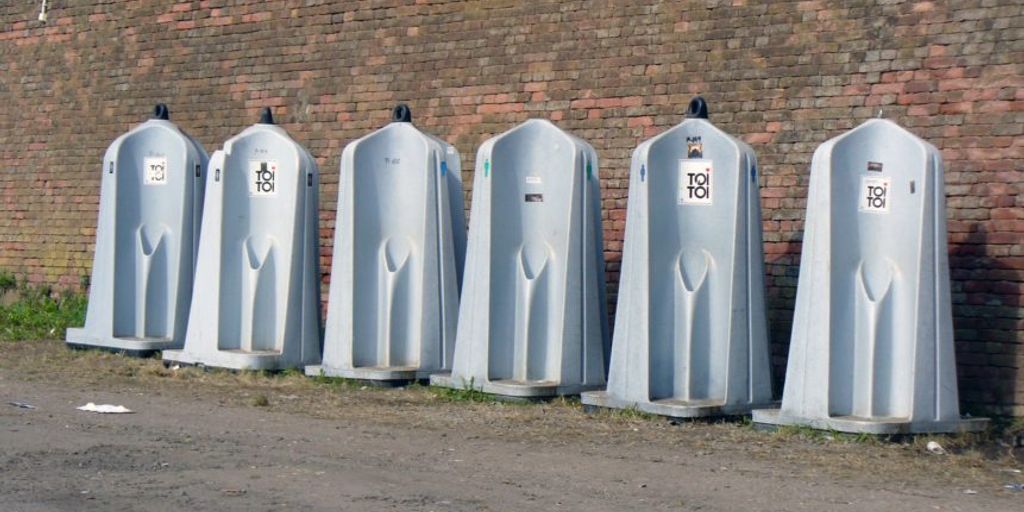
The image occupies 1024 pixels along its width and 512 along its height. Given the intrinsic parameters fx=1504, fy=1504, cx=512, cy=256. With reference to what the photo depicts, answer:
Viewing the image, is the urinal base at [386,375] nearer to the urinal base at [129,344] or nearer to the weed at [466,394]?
the weed at [466,394]

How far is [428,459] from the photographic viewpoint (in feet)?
25.2

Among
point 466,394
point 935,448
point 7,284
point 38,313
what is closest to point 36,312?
point 38,313

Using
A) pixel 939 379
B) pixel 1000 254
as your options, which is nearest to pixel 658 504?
pixel 939 379

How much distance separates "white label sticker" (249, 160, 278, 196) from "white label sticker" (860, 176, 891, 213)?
4.41 meters

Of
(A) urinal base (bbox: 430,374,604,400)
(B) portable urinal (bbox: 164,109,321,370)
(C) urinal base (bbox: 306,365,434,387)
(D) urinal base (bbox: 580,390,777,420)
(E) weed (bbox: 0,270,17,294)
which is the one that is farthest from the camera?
(E) weed (bbox: 0,270,17,294)

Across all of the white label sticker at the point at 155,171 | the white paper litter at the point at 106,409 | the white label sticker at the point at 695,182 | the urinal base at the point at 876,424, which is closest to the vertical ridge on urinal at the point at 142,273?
the white label sticker at the point at 155,171

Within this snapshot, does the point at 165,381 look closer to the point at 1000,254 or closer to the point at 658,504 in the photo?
the point at 658,504

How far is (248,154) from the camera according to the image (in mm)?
10961

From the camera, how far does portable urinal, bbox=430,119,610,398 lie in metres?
9.69

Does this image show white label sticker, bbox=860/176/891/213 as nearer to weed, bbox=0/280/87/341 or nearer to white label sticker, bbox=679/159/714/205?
white label sticker, bbox=679/159/714/205

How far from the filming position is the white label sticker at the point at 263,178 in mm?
10906

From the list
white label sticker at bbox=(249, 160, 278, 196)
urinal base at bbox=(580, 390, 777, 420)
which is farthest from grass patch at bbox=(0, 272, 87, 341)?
urinal base at bbox=(580, 390, 777, 420)

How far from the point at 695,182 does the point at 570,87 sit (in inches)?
104

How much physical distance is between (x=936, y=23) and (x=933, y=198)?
171 centimetres
